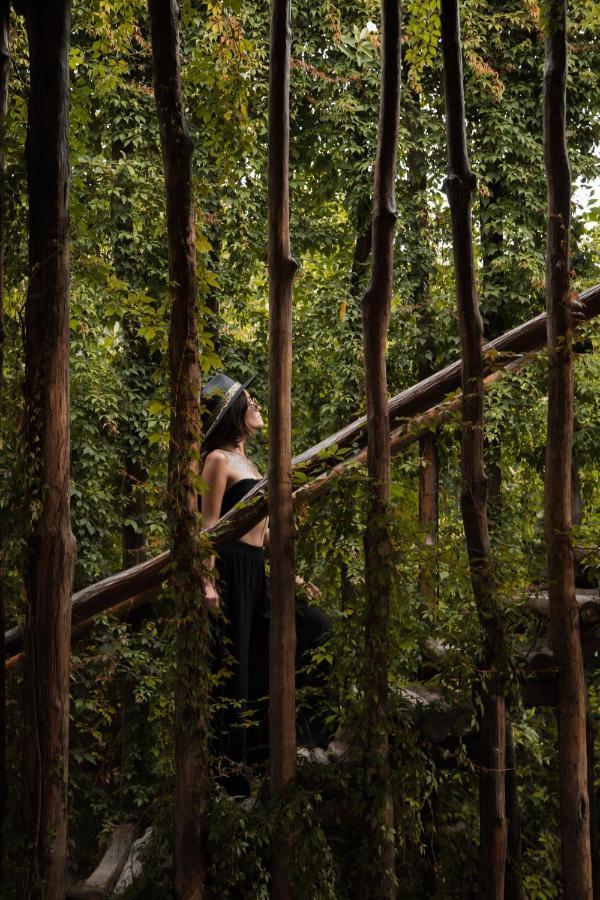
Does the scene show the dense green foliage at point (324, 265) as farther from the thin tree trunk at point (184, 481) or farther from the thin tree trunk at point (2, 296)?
the thin tree trunk at point (184, 481)

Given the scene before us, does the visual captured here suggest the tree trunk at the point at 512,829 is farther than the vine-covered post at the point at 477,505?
Yes

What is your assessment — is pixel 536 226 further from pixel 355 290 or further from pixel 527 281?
pixel 355 290

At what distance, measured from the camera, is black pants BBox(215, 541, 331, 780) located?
147 inches

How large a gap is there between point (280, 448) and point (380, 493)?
14.2 inches

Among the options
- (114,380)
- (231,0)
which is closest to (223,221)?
(114,380)

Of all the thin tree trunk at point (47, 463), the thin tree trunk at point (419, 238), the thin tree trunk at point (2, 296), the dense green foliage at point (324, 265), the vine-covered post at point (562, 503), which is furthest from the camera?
the thin tree trunk at point (419, 238)

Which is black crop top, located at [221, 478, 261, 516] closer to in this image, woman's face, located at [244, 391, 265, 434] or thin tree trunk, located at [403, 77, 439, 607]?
woman's face, located at [244, 391, 265, 434]

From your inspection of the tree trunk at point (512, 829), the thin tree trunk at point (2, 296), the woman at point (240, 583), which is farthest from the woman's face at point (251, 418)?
the tree trunk at point (512, 829)

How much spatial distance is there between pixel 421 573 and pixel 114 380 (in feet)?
16.1

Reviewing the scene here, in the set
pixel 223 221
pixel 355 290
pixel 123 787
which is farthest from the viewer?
pixel 355 290

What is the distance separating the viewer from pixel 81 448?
7.58 metres

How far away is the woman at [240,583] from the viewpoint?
3.75 m

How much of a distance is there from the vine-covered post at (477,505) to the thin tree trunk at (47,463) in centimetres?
133

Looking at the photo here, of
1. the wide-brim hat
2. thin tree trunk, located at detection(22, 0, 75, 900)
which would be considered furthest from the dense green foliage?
thin tree trunk, located at detection(22, 0, 75, 900)
